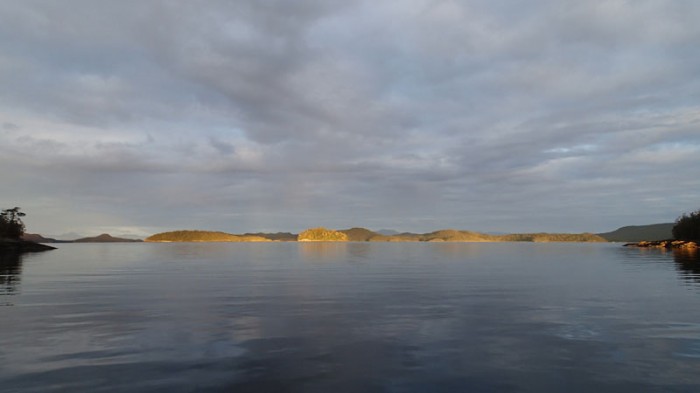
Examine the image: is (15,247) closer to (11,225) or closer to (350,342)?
(11,225)

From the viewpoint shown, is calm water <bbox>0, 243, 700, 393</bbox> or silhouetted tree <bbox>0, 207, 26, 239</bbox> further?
silhouetted tree <bbox>0, 207, 26, 239</bbox>

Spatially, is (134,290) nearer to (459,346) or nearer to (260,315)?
(260,315)

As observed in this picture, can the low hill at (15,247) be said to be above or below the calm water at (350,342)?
above

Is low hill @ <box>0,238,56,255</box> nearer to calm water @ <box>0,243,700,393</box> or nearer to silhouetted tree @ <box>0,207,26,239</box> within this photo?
silhouetted tree @ <box>0,207,26,239</box>

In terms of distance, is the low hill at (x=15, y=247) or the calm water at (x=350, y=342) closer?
the calm water at (x=350, y=342)

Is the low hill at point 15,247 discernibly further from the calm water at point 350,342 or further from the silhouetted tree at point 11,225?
the calm water at point 350,342

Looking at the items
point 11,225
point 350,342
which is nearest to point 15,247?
point 11,225

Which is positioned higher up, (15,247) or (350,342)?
(15,247)

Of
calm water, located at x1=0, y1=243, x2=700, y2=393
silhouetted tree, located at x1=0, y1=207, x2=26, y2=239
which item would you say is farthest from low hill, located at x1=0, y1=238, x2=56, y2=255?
calm water, located at x1=0, y1=243, x2=700, y2=393

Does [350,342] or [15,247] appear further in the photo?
[15,247]

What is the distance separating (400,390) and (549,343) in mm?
9824

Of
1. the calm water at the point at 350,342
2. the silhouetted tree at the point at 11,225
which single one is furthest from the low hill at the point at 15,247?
the calm water at the point at 350,342

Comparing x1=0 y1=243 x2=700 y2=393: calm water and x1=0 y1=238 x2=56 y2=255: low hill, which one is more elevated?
x1=0 y1=238 x2=56 y2=255: low hill

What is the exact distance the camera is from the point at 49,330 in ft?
72.5
